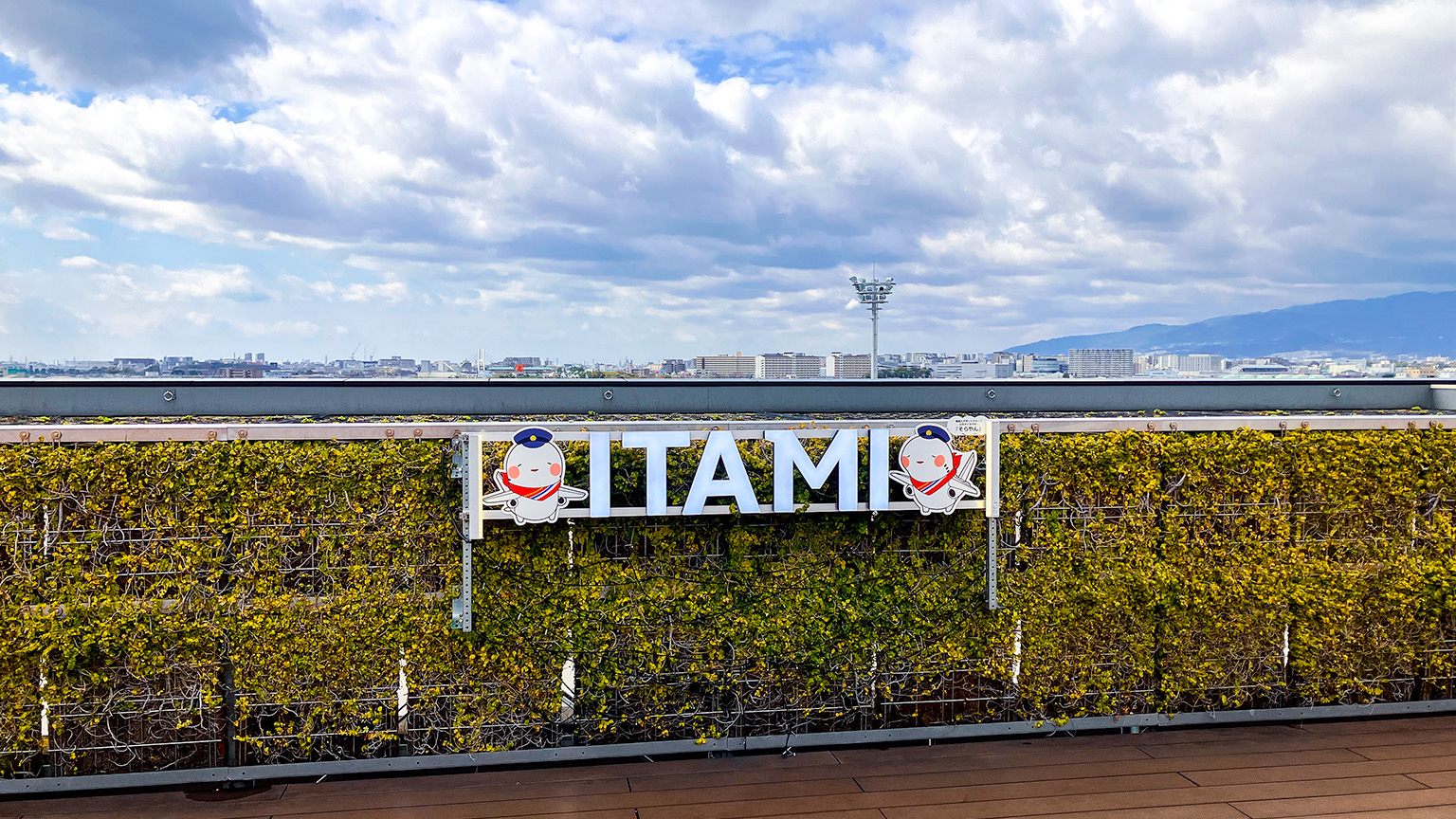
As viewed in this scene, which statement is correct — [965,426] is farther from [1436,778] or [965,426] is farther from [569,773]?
[1436,778]

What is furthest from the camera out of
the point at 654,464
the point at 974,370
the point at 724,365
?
the point at 974,370

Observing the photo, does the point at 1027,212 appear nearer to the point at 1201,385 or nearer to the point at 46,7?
the point at 1201,385

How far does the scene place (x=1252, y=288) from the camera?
23578mm

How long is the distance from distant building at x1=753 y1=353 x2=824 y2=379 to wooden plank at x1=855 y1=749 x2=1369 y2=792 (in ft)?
17.4

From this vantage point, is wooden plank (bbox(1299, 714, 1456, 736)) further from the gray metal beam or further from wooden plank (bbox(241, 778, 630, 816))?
wooden plank (bbox(241, 778, 630, 816))

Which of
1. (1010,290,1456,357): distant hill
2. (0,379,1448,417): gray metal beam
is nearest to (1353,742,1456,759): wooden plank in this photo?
(0,379,1448,417): gray metal beam

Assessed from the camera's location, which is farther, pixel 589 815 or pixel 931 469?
pixel 931 469

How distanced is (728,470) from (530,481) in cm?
128

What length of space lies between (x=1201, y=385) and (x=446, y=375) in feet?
29.9

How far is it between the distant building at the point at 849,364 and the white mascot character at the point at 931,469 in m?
6.27

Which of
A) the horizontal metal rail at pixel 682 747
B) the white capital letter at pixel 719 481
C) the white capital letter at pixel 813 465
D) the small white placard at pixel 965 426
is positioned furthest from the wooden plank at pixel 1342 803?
the white capital letter at pixel 719 481

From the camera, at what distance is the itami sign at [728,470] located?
16.9 feet

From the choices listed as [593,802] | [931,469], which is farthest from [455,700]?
[931,469]

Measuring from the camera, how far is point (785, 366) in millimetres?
10430
